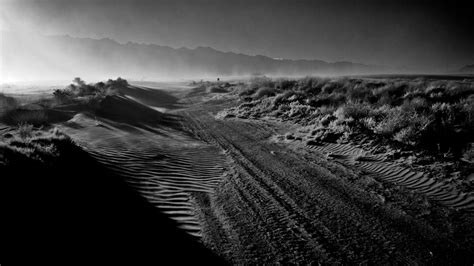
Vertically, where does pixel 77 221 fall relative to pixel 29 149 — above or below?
below

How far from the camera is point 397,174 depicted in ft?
19.9

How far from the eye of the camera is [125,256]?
334cm

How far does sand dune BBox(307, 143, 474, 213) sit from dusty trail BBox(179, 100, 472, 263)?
106 centimetres

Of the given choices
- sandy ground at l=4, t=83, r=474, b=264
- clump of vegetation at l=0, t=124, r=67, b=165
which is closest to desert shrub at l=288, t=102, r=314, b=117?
sandy ground at l=4, t=83, r=474, b=264

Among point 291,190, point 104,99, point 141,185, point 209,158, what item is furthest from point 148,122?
point 291,190

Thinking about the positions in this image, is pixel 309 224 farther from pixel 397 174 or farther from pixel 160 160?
pixel 160 160

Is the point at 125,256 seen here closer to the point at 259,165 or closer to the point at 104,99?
the point at 259,165

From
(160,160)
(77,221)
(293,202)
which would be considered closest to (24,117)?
(160,160)

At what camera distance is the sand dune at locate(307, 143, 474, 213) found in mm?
4776

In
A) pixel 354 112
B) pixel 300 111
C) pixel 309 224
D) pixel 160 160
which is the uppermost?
pixel 354 112

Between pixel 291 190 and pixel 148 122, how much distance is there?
1085 centimetres

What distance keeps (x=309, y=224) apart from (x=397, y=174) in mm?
3290

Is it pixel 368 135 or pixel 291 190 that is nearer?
Answer: pixel 291 190

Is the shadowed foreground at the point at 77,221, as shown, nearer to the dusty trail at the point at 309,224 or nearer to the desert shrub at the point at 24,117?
the dusty trail at the point at 309,224
